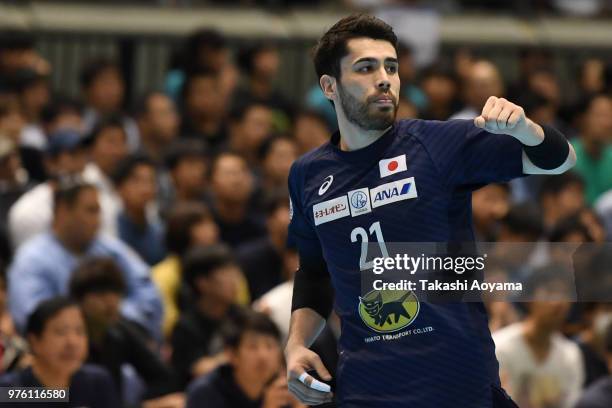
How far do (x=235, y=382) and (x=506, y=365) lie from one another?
4.68 ft

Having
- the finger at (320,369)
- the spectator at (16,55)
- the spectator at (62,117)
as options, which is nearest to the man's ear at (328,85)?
the finger at (320,369)

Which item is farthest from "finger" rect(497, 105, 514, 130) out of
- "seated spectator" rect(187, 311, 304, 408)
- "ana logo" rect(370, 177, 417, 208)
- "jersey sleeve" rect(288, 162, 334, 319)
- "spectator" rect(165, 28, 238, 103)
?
"spectator" rect(165, 28, 238, 103)

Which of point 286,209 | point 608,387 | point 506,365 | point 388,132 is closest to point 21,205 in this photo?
point 286,209

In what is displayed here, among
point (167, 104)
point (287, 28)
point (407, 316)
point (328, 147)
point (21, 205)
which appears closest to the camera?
point (407, 316)

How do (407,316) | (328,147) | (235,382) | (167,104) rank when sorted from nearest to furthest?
1. (407,316)
2. (328,147)
3. (235,382)
4. (167,104)

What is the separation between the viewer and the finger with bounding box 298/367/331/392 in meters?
4.40

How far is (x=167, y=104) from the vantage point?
33.8 ft

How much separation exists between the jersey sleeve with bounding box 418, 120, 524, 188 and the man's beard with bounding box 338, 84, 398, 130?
0.12m

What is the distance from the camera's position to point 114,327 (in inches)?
282

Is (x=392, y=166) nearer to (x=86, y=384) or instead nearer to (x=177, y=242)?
(x=86, y=384)

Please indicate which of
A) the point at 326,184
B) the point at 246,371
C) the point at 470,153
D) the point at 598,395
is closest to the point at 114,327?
the point at 246,371

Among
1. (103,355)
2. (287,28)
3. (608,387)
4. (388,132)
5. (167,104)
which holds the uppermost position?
(287,28)

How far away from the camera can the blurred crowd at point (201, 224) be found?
6824mm

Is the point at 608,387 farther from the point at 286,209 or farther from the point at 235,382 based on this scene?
the point at 286,209
